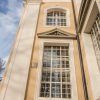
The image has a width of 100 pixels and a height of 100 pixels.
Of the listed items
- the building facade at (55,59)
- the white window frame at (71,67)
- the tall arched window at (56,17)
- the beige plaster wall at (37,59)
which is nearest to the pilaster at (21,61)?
the building facade at (55,59)

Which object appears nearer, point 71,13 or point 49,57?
point 49,57

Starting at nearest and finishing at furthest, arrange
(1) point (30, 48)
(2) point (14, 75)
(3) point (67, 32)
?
(2) point (14, 75) → (1) point (30, 48) → (3) point (67, 32)

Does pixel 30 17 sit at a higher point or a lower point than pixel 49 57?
higher

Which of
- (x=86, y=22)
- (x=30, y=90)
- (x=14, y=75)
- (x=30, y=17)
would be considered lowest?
(x=30, y=90)

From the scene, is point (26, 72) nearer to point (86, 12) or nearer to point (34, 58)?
point (34, 58)

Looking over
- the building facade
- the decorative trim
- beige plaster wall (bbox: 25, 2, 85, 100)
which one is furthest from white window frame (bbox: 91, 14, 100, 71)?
the decorative trim

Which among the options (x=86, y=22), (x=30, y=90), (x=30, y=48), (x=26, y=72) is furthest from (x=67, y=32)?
(x=30, y=90)

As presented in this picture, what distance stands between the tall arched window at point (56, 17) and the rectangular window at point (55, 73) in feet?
6.91

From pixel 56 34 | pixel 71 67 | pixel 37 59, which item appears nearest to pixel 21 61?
pixel 37 59

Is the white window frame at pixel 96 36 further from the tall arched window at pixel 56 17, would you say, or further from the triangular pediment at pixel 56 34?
the tall arched window at pixel 56 17

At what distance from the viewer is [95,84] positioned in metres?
6.63

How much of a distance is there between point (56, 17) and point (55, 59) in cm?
360

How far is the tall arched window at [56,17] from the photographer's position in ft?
34.6

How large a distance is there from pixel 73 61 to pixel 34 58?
1935mm
